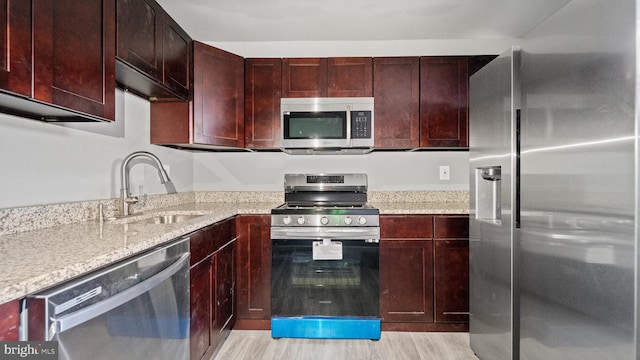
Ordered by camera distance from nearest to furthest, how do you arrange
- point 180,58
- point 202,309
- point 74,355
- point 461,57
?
point 74,355 < point 202,309 < point 180,58 < point 461,57

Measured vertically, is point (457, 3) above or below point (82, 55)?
above

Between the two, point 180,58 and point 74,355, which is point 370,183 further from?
point 74,355

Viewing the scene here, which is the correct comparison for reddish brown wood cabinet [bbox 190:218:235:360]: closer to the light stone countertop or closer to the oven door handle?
the light stone countertop

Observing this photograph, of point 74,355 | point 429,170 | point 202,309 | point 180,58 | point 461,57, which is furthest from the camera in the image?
point 429,170

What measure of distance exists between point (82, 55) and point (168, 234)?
0.78 m

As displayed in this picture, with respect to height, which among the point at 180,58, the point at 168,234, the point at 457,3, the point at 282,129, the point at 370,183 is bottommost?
the point at 168,234

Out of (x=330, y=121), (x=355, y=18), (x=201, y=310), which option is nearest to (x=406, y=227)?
(x=330, y=121)

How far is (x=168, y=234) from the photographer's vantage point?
1.37 meters

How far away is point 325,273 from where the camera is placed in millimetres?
2248

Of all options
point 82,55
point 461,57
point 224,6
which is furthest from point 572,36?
point 224,6

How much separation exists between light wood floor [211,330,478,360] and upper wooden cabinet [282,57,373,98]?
1.82 m

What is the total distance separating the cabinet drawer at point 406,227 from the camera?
2311 mm

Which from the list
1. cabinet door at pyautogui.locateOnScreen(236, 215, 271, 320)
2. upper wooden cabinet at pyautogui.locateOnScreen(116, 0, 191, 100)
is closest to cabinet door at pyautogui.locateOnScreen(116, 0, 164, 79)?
upper wooden cabinet at pyautogui.locateOnScreen(116, 0, 191, 100)

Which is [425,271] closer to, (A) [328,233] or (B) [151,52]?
(A) [328,233]
